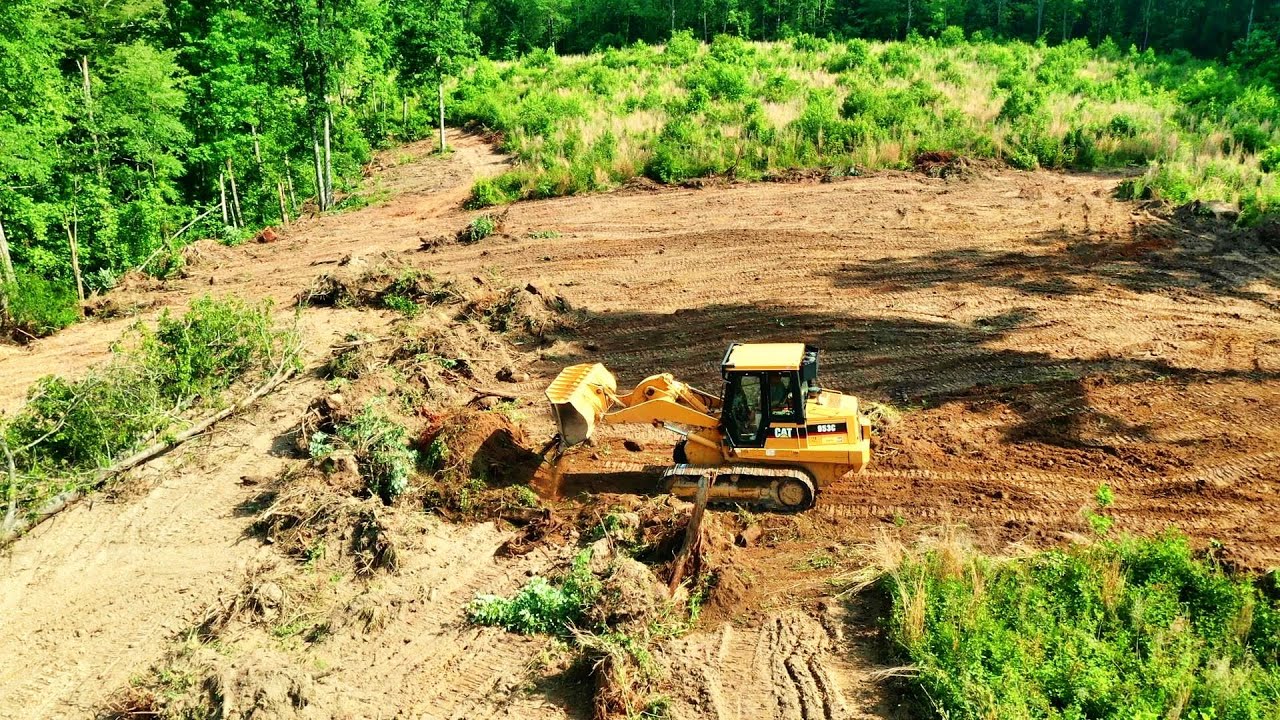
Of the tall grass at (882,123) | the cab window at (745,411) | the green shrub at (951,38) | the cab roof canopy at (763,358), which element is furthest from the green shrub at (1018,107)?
the cab window at (745,411)

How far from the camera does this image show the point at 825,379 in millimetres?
13812

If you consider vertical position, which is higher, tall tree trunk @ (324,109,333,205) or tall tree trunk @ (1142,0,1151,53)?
tall tree trunk @ (1142,0,1151,53)

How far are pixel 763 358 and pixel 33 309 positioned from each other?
14931 mm

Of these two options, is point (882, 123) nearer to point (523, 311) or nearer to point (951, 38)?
point (523, 311)

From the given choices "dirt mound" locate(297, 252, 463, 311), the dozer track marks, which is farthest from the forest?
the dozer track marks

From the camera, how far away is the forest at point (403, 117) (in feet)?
65.6

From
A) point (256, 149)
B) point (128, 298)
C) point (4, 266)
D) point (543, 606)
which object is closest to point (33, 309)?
point (4, 266)

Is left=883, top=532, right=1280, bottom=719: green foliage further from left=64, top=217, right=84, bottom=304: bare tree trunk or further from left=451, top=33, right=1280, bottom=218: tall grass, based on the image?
left=64, top=217, right=84, bottom=304: bare tree trunk

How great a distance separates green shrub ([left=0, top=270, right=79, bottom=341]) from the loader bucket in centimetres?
1241

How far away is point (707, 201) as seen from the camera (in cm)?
2323

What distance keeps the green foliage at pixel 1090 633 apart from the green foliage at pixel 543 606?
292 centimetres

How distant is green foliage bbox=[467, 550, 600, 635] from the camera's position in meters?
8.67

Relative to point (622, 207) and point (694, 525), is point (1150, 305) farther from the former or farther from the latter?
point (622, 207)

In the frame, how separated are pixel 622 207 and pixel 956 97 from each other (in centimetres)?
1279
